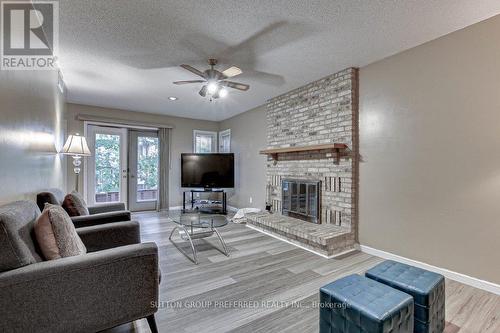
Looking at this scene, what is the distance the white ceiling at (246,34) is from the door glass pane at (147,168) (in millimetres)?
2426

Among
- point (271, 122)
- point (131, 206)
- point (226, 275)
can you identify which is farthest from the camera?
point (131, 206)

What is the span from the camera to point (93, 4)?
1.99 metres

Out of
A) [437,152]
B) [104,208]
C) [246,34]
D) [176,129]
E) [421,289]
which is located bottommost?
[421,289]

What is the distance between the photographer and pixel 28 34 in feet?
6.72

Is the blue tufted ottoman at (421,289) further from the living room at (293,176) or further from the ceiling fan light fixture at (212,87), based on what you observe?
the ceiling fan light fixture at (212,87)

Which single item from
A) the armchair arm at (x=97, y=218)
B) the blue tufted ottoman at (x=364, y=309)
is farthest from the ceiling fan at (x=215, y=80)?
the blue tufted ottoman at (x=364, y=309)

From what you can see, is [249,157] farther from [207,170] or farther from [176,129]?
[176,129]

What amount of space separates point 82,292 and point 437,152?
3.25 metres

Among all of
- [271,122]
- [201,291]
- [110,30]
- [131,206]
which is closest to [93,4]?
[110,30]

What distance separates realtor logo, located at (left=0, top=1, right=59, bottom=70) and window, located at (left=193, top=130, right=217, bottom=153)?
3.93m

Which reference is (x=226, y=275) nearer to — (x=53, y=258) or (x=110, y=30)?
(x=53, y=258)

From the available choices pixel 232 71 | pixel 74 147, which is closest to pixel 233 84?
pixel 232 71

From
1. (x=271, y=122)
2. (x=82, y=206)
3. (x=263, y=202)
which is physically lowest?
(x=263, y=202)

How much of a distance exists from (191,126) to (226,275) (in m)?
4.77
